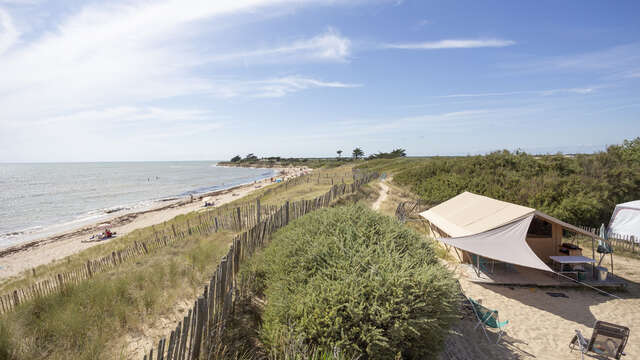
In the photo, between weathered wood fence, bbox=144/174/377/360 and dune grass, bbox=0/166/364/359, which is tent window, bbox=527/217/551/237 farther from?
dune grass, bbox=0/166/364/359

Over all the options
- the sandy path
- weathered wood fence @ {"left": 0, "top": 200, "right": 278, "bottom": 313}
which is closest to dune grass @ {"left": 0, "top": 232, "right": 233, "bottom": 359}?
weathered wood fence @ {"left": 0, "top": 200, "right": 278, "bottom": 313}

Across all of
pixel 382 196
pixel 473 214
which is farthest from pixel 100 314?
pixel 382 196

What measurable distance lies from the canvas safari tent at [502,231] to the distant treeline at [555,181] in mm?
8358

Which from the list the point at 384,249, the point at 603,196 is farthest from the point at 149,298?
the point at 603,196

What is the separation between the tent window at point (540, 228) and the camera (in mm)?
10789

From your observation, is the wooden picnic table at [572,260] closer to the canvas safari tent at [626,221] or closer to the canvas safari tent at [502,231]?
the canvas safari tent at [502,231]

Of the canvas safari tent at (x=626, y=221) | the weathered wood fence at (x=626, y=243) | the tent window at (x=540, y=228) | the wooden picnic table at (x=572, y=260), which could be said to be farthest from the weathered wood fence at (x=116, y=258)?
the canvas safari tent at (x=626, y=221)

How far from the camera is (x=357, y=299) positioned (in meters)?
3.93

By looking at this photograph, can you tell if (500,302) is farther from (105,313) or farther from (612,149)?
(612,149)

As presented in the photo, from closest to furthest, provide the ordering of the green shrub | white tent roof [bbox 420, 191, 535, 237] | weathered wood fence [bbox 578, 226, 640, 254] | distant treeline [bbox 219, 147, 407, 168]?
the green shrub
white tent roof [bbox 420, 191, 535, 237]
weathered wood fence [bbox 578, 226, 640, 254]
distant treeline [bbox 219, 147, 407, 168]

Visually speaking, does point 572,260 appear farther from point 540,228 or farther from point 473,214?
point 473,214

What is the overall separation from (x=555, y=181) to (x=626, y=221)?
4170 mm

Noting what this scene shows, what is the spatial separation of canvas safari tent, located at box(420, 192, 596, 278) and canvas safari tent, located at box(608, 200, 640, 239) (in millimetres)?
8309

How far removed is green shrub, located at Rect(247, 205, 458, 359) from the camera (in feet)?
12.6
